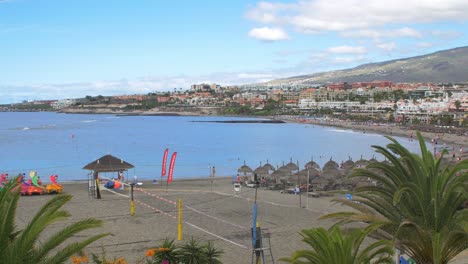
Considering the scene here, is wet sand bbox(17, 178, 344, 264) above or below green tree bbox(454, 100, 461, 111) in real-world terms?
below

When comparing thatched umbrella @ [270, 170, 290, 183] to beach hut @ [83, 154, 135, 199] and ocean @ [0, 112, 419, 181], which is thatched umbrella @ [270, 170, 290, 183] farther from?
beach hut @ [83, 154, 135, 199]

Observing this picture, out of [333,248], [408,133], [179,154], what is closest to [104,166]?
[333,248]

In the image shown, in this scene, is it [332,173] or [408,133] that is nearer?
[332,173]

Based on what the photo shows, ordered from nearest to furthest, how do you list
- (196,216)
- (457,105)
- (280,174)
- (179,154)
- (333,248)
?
(333,248), (196,216), (280,174), (179,154), (457,105)

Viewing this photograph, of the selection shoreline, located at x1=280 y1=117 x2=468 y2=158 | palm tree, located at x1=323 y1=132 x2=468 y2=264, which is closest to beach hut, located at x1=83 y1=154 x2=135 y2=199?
palm tree, located at x1=323 y1=132 x2=468 y2=264

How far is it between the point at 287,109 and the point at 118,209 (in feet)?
492

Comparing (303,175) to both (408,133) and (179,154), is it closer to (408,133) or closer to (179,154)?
(179,154)

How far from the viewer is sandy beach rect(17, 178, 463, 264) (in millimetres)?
13273

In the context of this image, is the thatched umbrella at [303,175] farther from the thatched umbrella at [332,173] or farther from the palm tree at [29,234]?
the palm tree at [29,234]

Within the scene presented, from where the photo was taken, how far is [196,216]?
1714 cm

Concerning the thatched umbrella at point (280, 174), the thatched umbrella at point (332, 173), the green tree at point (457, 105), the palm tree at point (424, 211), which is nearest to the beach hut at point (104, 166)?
the thatched umbrella at point (280, 174)

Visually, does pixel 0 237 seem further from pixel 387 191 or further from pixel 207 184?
pixel 207 184

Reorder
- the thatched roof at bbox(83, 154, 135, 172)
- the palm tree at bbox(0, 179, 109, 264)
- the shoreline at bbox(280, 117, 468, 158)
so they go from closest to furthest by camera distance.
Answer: the palm tree at bbox(0, 179, 109, 264) → the thatched roof at bbox(83, 154, 135, 172) → the shoreline at bbox(280, 117, 468, 158)

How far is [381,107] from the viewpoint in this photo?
131625mm
